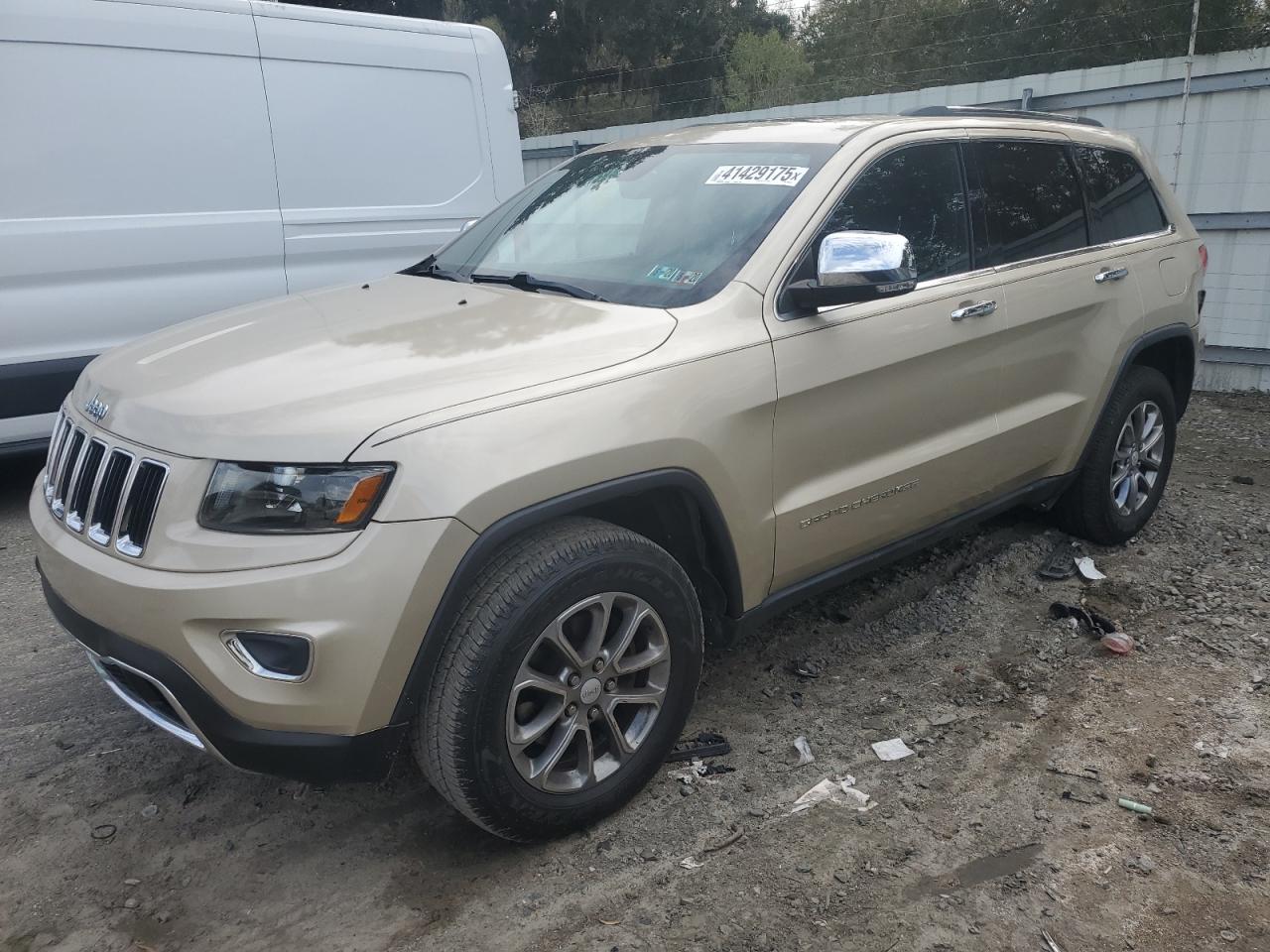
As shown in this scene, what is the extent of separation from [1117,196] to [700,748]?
3019 mm

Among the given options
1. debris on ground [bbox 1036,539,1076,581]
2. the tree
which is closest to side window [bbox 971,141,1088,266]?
debris on ground [bbox 1036,539,1076,581]

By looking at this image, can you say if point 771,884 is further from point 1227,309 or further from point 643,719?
point 1227,309

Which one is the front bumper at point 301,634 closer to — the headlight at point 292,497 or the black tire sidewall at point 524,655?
the headlight at point 292,497

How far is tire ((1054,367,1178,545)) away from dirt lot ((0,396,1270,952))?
659 millimetres

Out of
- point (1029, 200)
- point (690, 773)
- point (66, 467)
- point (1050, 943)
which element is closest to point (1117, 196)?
point (1029, 200)

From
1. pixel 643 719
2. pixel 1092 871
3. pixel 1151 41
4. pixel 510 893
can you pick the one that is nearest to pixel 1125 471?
pixel 1092 871

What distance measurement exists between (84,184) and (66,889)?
3685mm

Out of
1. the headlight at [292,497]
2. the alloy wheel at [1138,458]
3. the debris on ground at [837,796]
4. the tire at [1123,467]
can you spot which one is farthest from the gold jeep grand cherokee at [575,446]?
the alloy wheel at [1138,458]

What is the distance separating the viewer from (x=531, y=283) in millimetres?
3312

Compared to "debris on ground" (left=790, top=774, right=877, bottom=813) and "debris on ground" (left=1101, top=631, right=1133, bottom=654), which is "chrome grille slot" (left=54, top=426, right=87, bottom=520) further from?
"debris on ground" (left=1101, top=631, right=1133, bottom=654)

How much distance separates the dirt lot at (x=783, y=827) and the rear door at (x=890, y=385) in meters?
0.58

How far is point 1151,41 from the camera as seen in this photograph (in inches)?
492

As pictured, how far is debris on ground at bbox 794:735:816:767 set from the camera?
3.14 meters

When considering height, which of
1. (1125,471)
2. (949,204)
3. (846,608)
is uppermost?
(949,204)
